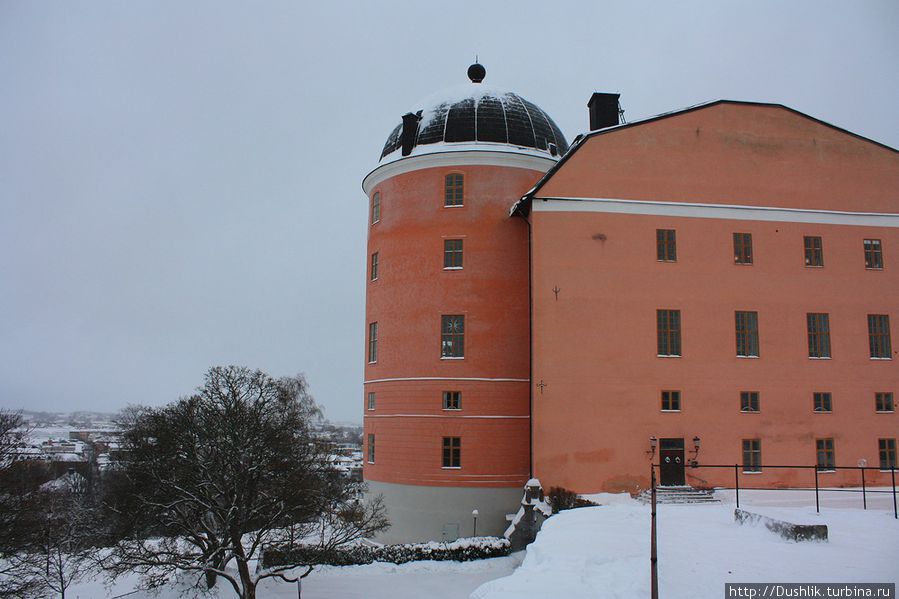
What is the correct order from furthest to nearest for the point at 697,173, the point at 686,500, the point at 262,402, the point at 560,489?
the point at 262,402
the point at 697,173
the point at 560,489
the point at 686,500

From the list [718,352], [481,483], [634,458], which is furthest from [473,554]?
[718,352]

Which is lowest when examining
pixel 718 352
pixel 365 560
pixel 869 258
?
pixel 365 560

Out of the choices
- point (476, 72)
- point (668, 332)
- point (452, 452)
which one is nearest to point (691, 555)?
point (668, 332)

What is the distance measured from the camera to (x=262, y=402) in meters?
28.5

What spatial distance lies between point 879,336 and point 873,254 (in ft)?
10.2

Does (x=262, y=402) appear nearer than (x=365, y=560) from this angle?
No

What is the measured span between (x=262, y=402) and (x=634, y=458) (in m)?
14.4

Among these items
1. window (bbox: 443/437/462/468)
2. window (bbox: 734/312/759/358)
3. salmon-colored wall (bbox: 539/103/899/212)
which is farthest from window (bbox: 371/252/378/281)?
window (bbox: 734/312/759/358)

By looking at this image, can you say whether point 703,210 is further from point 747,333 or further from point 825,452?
point 825,452

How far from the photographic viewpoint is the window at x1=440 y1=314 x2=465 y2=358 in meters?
29.1

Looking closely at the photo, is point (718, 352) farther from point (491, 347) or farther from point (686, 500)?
point (491, 347)

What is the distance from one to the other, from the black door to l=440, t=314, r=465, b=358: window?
8557 mm

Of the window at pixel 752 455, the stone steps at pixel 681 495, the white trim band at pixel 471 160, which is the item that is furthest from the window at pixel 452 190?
the window at pixel 752 455

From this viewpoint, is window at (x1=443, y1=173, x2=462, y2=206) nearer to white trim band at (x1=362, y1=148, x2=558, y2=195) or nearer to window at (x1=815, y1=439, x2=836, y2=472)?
white trim band at (x1=362, y1=148, x2=558, y2=195)
